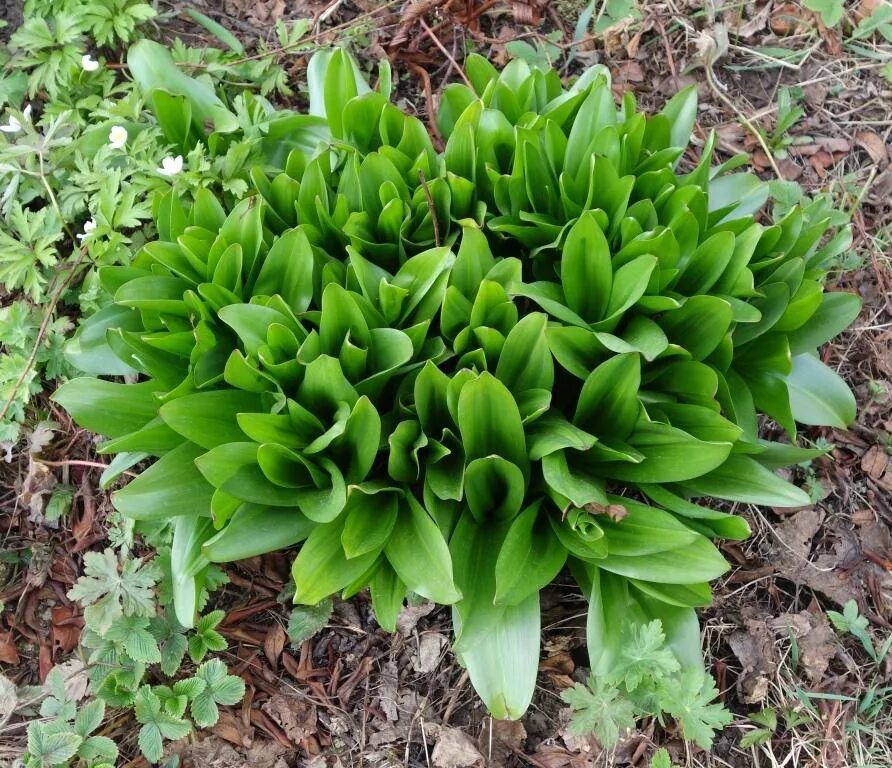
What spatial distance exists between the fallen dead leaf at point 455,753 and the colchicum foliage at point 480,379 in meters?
0.45

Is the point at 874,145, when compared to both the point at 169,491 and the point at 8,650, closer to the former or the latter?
the point at 169,491

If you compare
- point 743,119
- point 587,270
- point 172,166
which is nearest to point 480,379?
point 587,270

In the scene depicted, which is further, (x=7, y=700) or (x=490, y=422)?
(x=7, y=700)

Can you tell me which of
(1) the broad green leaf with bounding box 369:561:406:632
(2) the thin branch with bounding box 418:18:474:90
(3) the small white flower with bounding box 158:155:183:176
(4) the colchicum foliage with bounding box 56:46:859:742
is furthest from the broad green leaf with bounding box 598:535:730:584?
(2) the thin branch with bounding box 418:18:474:90

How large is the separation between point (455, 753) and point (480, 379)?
1.29 meters

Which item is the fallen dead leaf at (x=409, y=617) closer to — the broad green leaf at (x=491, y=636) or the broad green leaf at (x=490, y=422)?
the broad green leaf at (x=491, y=636)

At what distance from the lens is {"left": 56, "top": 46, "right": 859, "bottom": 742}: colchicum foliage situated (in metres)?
2.02

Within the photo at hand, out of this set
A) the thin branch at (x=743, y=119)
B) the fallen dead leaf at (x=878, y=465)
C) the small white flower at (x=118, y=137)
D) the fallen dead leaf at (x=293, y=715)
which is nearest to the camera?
the fallen dead leaf at (x=293, y=715)

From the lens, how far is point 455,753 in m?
2.34

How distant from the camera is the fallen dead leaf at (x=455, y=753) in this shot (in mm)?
2340

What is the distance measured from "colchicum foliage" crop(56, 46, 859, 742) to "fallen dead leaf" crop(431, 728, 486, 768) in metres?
0.45

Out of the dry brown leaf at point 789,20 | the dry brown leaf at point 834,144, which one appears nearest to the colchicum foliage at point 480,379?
the dry brown leaf at point 834,144

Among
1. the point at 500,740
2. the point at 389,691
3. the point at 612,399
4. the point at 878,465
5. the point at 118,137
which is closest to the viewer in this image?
the point at 612,399

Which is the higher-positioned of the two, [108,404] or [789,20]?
[789,20]
